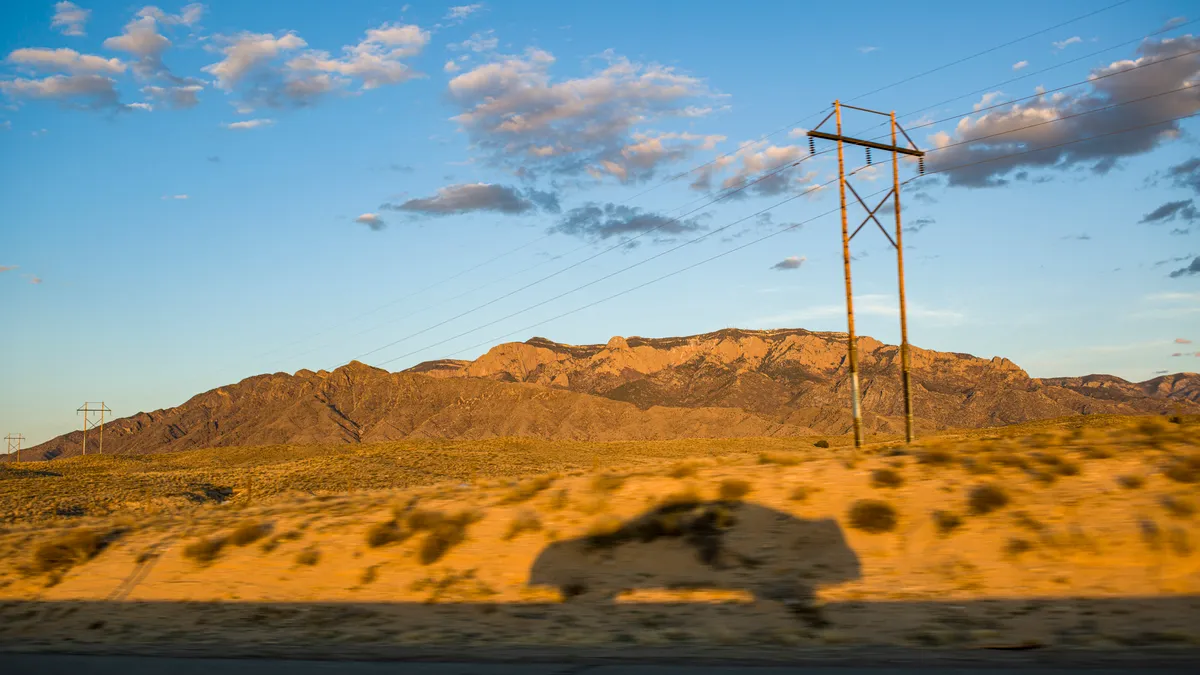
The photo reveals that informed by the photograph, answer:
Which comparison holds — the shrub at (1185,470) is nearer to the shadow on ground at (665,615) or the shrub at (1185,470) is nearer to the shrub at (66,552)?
the shadow on ground at (665,615)

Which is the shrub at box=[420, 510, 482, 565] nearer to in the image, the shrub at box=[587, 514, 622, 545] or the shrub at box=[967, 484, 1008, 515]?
the shrub at box=[587, 514, 622, 545]

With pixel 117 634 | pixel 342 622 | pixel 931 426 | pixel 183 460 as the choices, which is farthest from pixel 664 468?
pixel 931 426

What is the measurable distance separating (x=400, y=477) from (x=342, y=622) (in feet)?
168

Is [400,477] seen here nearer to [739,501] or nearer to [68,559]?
[68,559]

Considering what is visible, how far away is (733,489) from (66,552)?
16.1 m

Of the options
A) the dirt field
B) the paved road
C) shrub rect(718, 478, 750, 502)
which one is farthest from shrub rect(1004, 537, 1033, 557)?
the paved road

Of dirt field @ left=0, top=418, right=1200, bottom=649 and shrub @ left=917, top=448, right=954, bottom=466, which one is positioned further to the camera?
shrub @ left=917, top=448, right=954, bottom=466

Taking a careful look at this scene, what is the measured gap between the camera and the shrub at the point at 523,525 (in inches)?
780

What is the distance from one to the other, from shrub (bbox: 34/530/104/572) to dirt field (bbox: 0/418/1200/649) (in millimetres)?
55

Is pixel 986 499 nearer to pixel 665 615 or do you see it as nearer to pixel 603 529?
pixel 665 615

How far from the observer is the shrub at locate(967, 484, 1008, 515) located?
1641cm

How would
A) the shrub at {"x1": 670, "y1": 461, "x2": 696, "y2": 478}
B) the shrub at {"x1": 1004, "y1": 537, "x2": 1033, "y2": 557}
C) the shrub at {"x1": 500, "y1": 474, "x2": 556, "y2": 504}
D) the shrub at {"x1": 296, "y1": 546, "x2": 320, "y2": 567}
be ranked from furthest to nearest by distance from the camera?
the shrub at {"x1": 500, "y1": 474, "x2": 556, "y2": 504} → the shrub at {"x1": 670, "y1": 461, "x2": 696, "y2": 478} → the shrub at {"x1": 296, "y1": 546, "x2": 320, "y2": 567} → the shrub at {"x1": 1004, "y1": 537, "x2": 1033, "y2": 557}

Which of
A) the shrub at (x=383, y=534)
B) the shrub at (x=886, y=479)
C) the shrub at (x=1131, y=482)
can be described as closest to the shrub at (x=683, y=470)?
the shrub at (x=886, y=479)

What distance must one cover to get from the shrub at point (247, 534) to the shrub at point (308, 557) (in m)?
2.16
